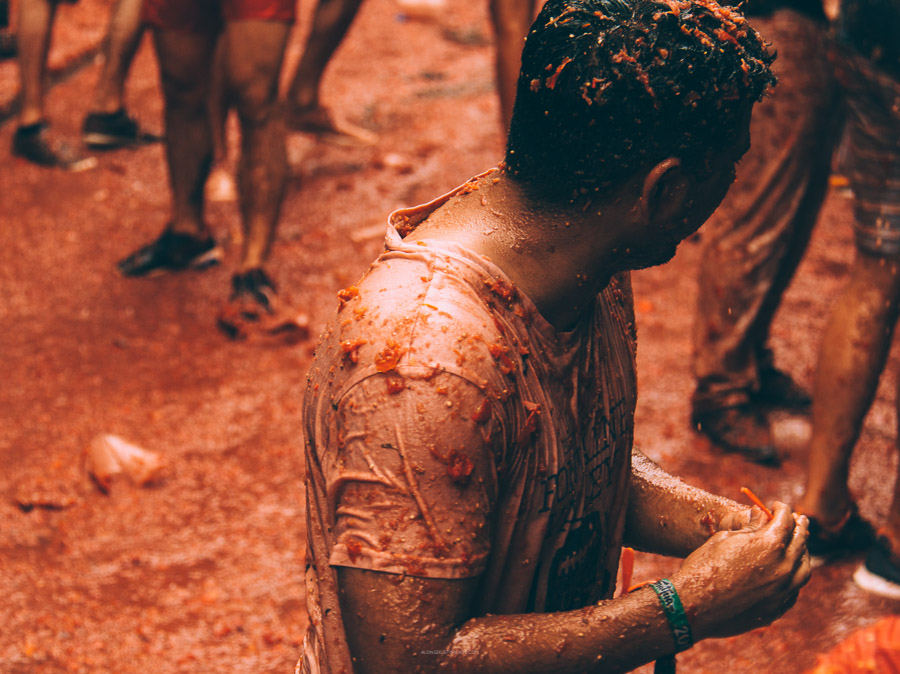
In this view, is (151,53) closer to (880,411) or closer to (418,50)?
(418,50)

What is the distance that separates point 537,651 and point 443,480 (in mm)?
284

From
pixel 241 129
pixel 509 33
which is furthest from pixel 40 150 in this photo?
pixel 509 33

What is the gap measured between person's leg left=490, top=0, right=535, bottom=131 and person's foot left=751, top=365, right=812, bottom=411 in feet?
5.34

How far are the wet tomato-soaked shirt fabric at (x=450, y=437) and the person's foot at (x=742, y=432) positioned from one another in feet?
7.55

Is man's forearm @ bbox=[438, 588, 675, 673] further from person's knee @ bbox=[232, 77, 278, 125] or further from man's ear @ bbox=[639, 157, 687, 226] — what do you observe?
person's knee @ bbox=[232, 77, 278, 125]

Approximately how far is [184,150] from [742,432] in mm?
2859

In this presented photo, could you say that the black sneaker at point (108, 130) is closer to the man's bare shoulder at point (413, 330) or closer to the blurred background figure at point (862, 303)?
the blurred background figure at point (862, 303)

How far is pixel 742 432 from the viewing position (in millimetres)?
3730

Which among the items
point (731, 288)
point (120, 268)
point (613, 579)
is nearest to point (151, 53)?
point (120, 268)

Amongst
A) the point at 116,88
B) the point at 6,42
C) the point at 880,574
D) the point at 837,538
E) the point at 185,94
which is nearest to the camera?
the point at 880,574

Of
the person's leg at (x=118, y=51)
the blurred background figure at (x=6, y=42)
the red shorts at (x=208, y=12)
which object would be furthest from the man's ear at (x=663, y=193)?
the blurred background figure at (x=6, y=42)

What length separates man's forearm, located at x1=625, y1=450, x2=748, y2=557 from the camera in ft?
5.61

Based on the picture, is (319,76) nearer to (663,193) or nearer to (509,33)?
(509,33)

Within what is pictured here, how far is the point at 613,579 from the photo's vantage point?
5.61 feet
